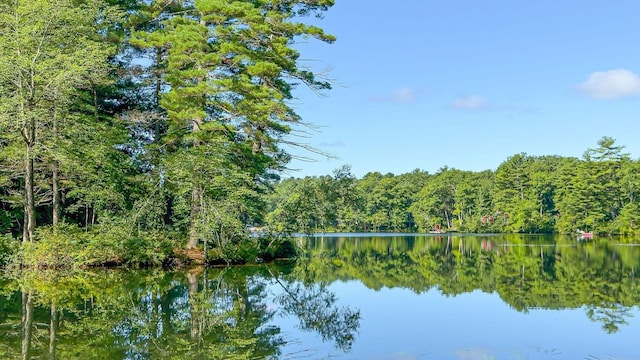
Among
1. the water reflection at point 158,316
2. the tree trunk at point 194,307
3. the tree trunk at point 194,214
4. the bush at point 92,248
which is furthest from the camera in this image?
the tree trunk at point 194,214

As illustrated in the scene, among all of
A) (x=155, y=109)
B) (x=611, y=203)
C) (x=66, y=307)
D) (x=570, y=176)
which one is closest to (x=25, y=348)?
(x=66, y=307)

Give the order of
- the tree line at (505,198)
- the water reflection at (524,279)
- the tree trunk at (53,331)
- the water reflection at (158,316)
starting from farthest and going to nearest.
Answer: the tree line at (505,198), the water reflection at (524,279), the water reflection at (158,316), the tree trunk at (53,331)

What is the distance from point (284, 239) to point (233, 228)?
16.7 ft

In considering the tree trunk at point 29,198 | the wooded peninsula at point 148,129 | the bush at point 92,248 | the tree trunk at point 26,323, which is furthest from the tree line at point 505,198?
the tree trunk at point 26,323

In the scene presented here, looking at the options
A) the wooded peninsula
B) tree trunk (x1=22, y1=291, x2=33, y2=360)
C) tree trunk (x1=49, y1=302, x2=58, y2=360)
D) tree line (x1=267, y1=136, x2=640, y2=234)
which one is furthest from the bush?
tree line (x1=267, y1=136, x2=640, y2=234)

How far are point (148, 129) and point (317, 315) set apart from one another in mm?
18123

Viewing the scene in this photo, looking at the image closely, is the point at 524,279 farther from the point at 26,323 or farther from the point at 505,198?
the point at 505,198

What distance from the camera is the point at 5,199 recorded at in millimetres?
21406

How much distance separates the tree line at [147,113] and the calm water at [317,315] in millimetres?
3480

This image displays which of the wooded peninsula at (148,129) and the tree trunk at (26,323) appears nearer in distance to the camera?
the tree trunk at (26,323)

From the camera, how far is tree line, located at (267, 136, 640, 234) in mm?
59812

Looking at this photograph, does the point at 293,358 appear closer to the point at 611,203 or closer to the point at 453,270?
the point at 453,270

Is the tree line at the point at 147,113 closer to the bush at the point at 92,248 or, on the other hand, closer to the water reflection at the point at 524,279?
the bush at the point at 92,248

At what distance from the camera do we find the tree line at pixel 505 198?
59.8m
